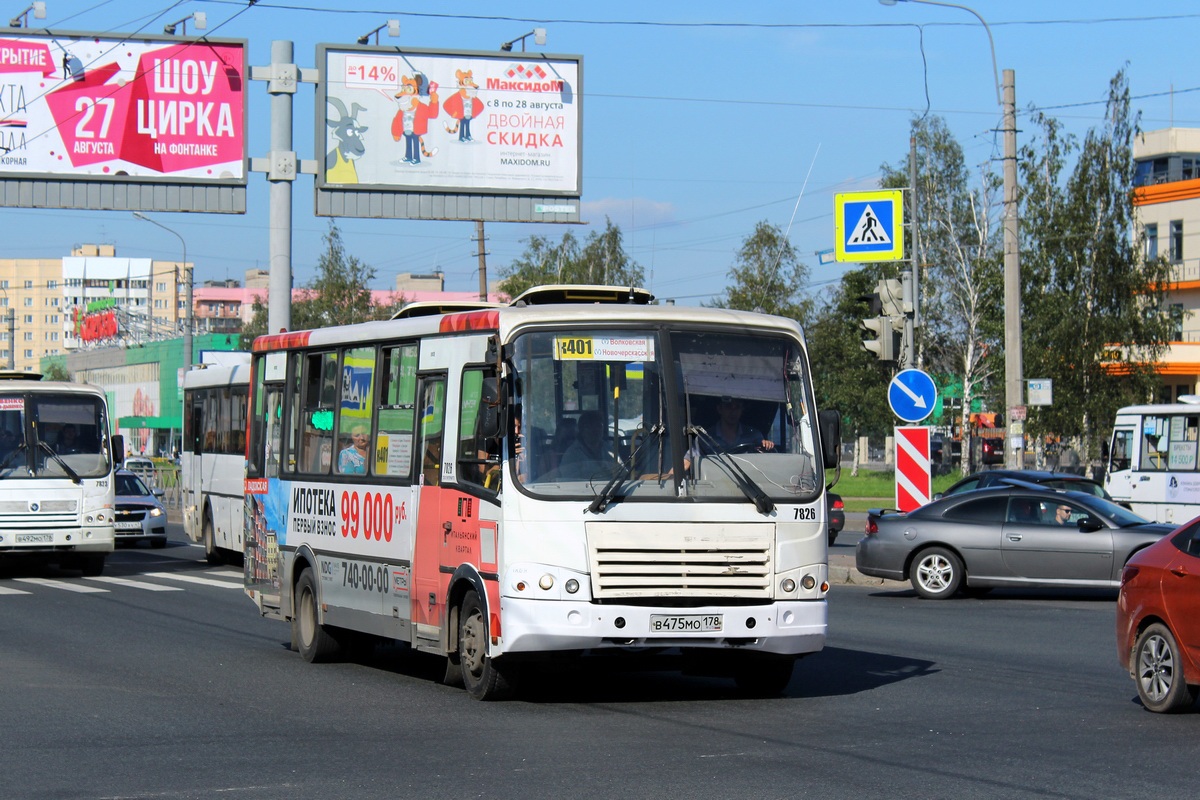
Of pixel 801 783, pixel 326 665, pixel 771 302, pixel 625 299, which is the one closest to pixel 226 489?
pixel 326 665

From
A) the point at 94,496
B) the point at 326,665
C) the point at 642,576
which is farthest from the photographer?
the point at 94,496

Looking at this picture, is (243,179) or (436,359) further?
(243,179)

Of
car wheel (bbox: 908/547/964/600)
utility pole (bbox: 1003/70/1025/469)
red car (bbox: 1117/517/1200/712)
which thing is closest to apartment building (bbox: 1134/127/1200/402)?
utility pole (bbox: 1003/70/1025/469)

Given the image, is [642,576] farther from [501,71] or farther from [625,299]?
[501,71]

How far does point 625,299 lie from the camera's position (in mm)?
13008

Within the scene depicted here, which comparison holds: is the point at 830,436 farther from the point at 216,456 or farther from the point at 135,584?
the point at 216,456

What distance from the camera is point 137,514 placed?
32.9 m

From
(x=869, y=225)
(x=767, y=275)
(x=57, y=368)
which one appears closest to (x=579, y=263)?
(x=767, y=275)

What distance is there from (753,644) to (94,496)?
16282 mm

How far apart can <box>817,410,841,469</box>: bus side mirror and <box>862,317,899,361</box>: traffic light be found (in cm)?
1120

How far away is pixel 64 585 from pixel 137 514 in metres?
9.30

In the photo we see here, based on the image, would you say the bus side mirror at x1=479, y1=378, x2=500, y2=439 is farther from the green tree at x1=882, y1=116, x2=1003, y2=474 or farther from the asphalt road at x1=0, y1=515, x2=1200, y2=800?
the green tree at x1=882, y1=116, x2=1003, y2=474

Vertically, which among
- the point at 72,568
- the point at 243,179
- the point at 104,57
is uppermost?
the point at 104,57

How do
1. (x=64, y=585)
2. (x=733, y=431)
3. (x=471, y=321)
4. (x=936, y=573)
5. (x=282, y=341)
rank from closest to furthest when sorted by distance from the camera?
(x=733, y=431) < (x=471, y=321) < (x=282, y=341) < (x=936, y=573) < (x=64, y=585)
